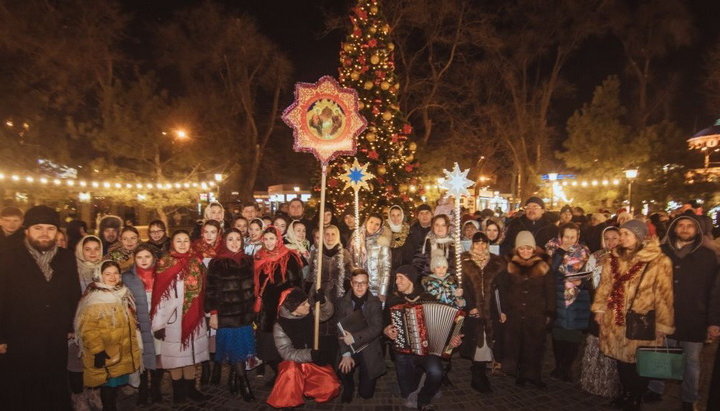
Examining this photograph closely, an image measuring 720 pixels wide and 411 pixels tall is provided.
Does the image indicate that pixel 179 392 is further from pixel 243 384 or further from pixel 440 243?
pixel 440 243

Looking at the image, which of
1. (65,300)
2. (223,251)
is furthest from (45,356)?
(223,251)

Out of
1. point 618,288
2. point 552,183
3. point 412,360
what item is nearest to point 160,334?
point 412,360

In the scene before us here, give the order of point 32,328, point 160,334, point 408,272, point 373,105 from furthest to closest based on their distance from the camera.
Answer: point 373,105 → point 408,272 → point 160,334 → point 32,328

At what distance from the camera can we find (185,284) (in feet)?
16.8

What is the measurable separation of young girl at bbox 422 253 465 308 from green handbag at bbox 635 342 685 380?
204 centimetres

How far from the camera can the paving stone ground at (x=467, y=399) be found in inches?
197

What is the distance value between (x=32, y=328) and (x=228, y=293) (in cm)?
200

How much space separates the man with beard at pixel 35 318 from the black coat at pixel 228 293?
1.50 meters

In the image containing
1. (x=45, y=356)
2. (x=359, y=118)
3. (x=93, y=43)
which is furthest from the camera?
(x=93, y=43)

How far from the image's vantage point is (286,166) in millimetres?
36375

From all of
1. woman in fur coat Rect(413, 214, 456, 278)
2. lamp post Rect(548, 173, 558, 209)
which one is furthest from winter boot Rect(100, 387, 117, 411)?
lamp post Rect(548, 173, 558, 209)

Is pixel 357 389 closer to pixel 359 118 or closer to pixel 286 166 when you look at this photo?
pixel 359 118

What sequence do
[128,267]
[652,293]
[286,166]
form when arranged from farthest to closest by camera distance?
[286,166] < [128,267] < [652,293]

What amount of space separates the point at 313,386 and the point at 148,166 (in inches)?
719
